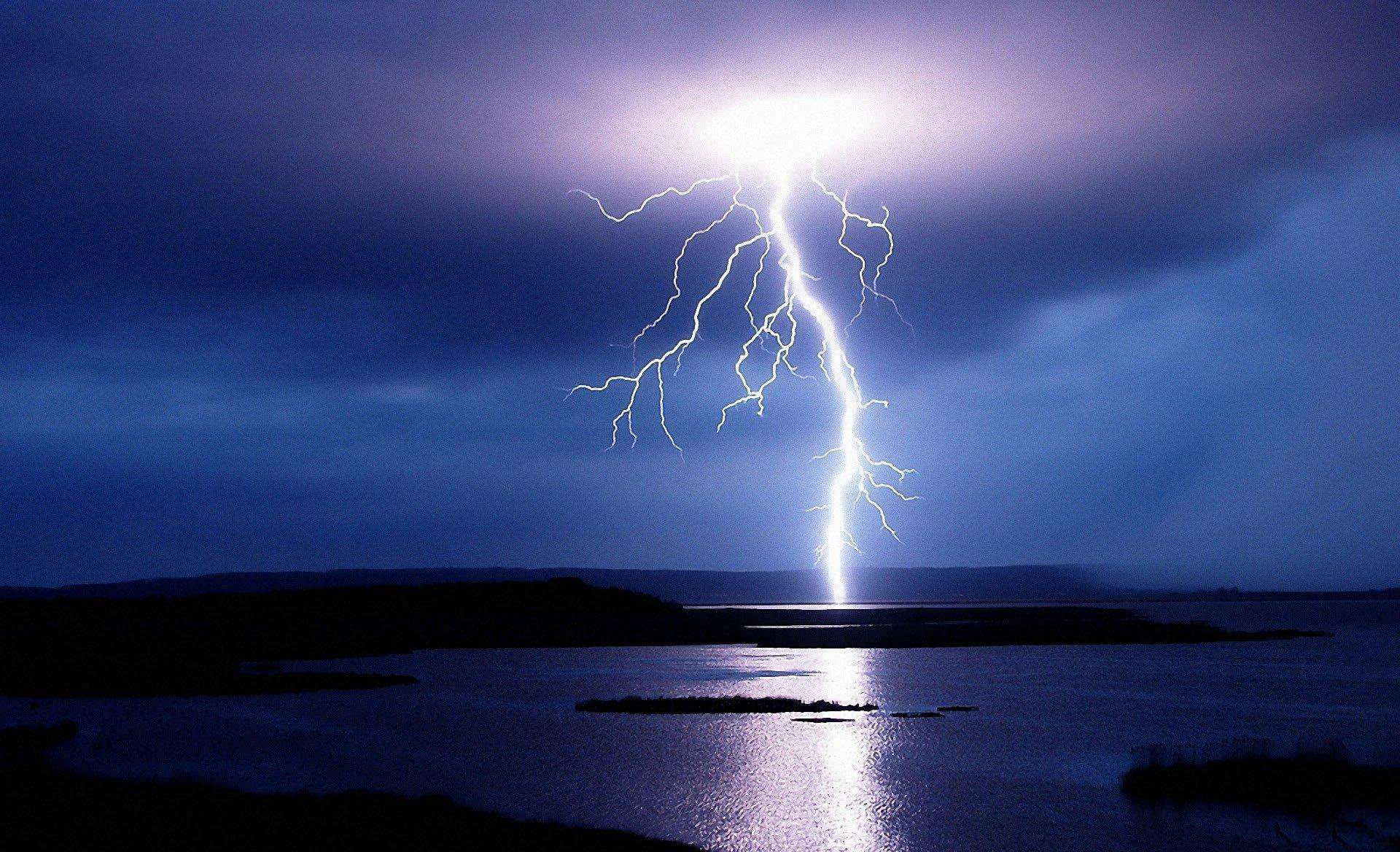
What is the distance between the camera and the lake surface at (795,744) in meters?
19.6

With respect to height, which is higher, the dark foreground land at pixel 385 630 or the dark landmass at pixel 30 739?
the dark foreground land at pixel 385 630

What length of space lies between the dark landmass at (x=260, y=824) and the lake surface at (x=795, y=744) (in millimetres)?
1956

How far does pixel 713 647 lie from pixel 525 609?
106ft

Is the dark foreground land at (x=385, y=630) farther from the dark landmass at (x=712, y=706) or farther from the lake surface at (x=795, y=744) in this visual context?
the dark landmass at (x=712, y=706)

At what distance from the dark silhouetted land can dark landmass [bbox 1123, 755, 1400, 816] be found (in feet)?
40.5

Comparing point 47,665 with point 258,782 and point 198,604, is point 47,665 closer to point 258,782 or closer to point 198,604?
point 258,782

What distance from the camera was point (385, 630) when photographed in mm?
76125

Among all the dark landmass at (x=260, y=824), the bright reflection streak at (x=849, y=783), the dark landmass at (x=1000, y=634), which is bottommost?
the bright reflection streak at (x=849, y=783)

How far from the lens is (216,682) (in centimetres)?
4278

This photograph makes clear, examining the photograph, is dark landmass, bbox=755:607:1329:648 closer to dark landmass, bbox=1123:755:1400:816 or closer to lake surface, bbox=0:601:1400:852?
lake surface, bbox=0:601:1400:852

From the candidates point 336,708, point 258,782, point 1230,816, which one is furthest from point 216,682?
point 1230,816

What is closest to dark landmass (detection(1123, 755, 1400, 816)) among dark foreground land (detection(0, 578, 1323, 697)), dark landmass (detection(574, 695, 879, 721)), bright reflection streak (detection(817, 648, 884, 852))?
bright reflection streak (detection(817, 648, 884, 852))

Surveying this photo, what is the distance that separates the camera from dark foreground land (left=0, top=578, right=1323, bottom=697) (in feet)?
149

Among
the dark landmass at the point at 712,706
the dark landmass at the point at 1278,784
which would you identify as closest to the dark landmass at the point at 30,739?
the dark landmass at the point at 712,706
